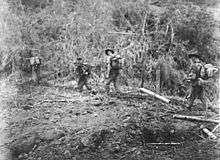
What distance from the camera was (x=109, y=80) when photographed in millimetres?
8898

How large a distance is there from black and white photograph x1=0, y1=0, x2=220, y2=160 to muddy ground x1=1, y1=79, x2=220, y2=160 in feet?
0.07

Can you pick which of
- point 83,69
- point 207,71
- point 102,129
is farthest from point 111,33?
point 102,129

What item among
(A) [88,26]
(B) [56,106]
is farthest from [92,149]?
(A) [88,26]

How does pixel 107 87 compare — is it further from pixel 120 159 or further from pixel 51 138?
pixel 120 159

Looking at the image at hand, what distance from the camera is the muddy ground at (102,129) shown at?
18.1ft

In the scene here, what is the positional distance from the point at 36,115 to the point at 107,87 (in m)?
2.58

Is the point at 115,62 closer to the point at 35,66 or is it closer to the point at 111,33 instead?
the point at 35,66

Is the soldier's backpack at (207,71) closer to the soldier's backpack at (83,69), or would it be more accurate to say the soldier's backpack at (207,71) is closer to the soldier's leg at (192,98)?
the soldier's leg at (192,98)

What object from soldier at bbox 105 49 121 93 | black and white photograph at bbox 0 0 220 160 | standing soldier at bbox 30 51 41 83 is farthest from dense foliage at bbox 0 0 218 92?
soldier at bbox 105 49 121 93

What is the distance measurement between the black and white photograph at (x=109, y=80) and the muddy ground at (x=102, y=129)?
0.9 inches

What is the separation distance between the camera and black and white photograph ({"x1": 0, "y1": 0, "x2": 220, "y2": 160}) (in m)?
5.90

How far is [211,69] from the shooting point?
7086 millimetres

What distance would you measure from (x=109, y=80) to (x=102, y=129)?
282cm

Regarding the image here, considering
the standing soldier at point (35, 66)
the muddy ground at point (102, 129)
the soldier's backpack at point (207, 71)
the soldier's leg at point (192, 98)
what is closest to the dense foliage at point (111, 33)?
the standing soldier at point (35, 66)
